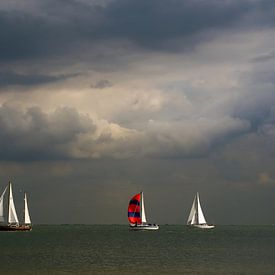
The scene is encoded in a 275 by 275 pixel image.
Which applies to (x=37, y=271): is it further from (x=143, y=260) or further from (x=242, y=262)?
(x=242, y=262)

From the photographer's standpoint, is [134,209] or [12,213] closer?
[12,213]

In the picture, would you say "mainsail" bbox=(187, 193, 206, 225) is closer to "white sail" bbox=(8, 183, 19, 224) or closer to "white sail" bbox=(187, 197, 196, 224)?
"white sail" bbox=(187, 197, 196, 224)

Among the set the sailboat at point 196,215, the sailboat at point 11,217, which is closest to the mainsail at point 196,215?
the sailboat at point 196,215

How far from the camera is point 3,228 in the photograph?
5546 inches

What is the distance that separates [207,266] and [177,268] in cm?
388

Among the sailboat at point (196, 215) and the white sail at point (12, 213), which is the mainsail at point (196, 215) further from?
the white sail at point (12, 213)

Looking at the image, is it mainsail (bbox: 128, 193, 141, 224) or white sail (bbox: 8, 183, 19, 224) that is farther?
mainsail (bbox: 128, 193, 141, 224)

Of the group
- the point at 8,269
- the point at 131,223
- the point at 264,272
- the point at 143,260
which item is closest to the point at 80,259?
the point at 143,260

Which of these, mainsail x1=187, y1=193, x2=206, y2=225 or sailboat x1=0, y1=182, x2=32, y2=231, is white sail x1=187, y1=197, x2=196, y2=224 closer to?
mainsail x1=187, y1=193, x2=206, y2=225

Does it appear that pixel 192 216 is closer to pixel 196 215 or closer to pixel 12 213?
pixel 196 215

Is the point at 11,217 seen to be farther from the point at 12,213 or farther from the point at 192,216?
the point at 192,216

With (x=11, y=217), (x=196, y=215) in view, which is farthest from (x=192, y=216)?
(x=11, y=217)

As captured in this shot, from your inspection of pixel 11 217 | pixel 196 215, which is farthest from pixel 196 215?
pixel 11 217

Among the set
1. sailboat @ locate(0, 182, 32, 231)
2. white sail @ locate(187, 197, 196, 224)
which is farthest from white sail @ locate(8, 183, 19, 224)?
white sail @ locate(187, 197, 196, 224)
